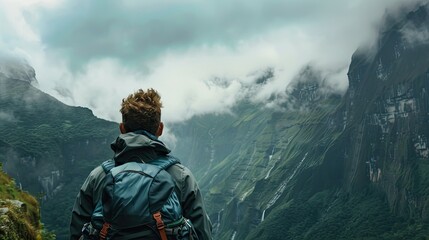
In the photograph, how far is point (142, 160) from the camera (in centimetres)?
607

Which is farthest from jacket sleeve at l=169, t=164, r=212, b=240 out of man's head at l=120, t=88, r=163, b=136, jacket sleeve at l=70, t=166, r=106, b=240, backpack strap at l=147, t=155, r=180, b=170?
jacket sleeve at l=70, t=166, r=106, b=240

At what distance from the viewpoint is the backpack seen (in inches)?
215

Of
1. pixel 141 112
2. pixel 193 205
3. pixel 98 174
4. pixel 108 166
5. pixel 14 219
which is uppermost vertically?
pixel 141 112

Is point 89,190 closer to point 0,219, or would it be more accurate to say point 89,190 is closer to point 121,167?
point 121,167

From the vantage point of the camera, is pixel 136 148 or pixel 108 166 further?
pixel 108 166

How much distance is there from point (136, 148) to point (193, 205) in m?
1.04

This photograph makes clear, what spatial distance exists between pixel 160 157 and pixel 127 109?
812 mm

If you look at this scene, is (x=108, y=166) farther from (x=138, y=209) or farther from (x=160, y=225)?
(x=160, y=225)

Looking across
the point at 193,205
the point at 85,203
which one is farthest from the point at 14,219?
the point at 193,205

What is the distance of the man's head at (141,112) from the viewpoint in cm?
638

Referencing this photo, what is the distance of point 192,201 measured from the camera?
606cm

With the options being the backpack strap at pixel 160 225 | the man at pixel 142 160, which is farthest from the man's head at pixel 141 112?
the backpack strap at pixel 160 225

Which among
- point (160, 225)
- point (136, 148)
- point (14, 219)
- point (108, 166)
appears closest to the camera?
point (160, 225)

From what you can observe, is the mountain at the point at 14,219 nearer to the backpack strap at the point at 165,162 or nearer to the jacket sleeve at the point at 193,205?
the backpack strap at the point at 165,162
